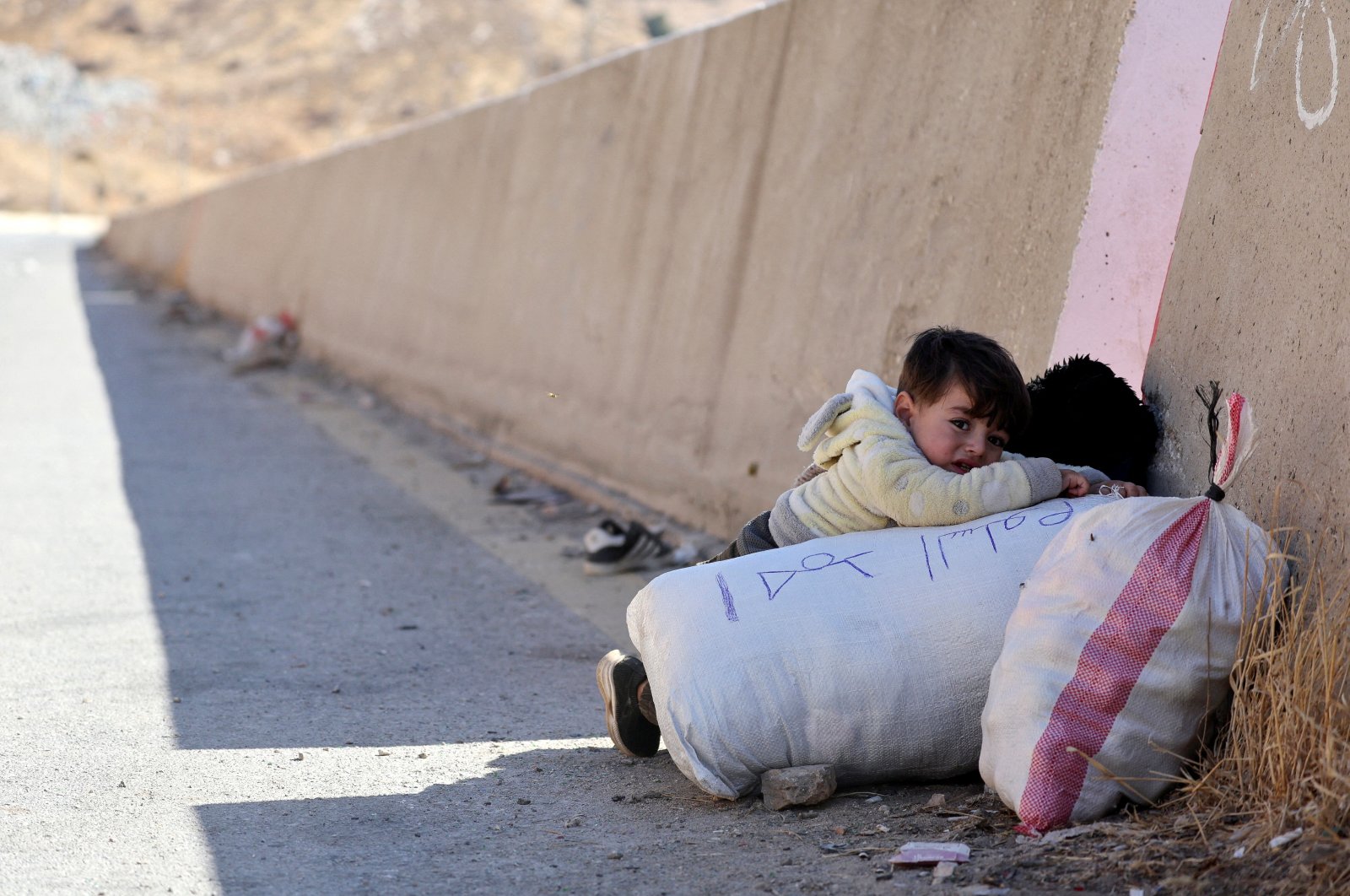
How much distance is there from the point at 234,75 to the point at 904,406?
9656 cm

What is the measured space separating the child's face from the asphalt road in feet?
2.26

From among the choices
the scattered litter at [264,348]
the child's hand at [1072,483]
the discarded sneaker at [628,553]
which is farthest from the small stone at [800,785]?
the scattered litter at [264,348]

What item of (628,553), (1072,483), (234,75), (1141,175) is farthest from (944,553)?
(234,75)

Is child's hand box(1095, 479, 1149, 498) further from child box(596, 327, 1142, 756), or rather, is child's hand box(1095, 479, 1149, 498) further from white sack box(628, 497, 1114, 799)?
white sack box(628, 497, 1114, 799)

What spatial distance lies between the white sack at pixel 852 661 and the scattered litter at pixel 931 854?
370 millimetres

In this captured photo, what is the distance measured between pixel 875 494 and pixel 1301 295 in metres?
0.91

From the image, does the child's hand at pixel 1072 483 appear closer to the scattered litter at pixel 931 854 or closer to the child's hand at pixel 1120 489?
the child's hand at pixel 1120 489

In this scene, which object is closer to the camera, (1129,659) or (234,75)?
(1129,659)

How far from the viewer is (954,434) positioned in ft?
10.5

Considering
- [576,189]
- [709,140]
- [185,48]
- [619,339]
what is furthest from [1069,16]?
[185,48]

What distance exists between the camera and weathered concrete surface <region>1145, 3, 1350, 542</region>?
2701 millimetres

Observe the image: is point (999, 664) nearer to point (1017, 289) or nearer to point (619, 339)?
point (1017, 289)

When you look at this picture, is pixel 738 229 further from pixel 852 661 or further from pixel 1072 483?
pixel 852 661

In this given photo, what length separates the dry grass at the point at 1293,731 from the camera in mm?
2227
